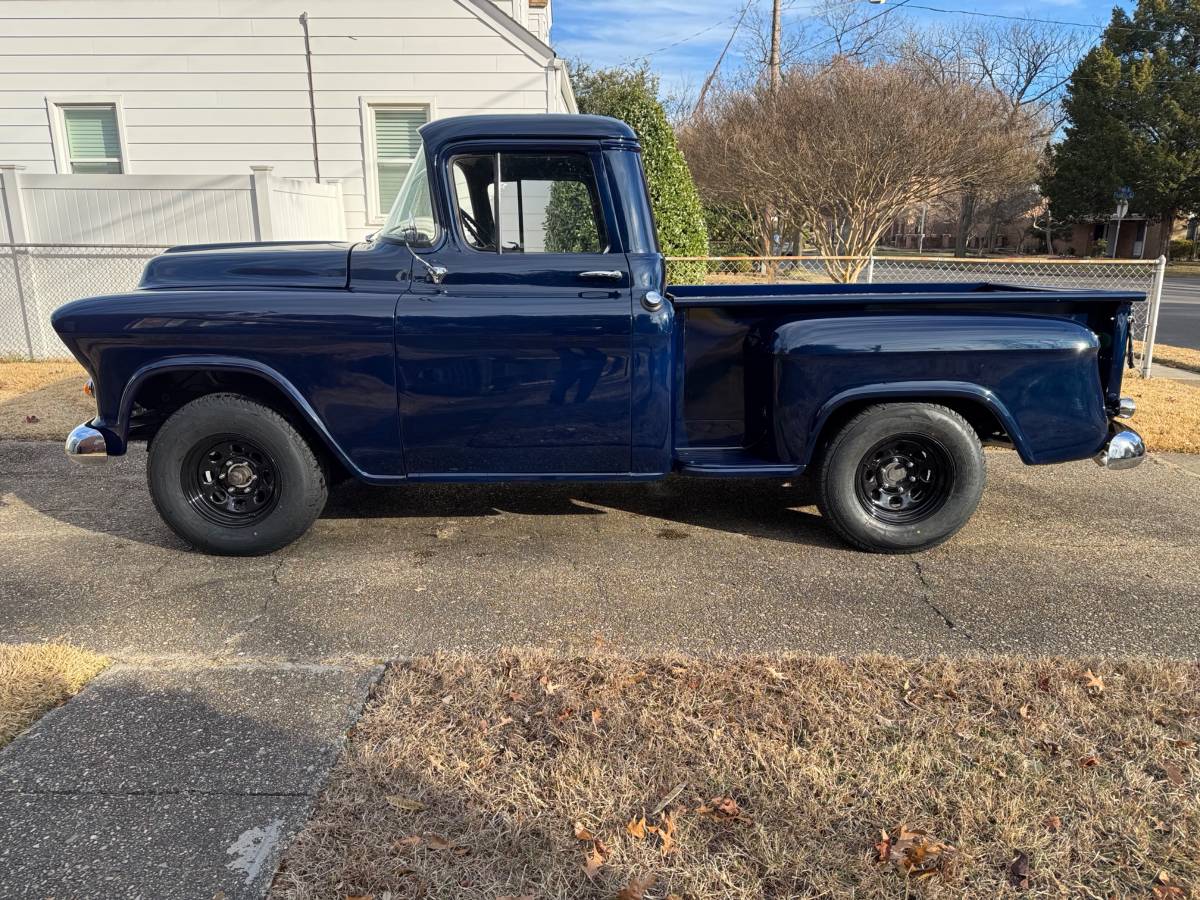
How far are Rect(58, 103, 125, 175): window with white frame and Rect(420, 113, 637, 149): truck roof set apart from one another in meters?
9.30

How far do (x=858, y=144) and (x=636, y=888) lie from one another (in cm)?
1484

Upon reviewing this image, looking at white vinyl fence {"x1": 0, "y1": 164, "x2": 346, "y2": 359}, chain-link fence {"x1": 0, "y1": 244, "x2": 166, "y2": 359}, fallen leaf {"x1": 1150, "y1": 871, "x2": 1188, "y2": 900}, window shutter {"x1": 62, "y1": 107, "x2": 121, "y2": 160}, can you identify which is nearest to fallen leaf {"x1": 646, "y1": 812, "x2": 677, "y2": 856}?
fallen leaf {"x1": 1150, "y1": 871, "x2": 1188, "y2": 900}

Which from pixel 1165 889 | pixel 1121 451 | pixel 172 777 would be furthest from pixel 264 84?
pixel 1165 889

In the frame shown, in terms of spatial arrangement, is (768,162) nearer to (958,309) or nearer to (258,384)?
(958,309)

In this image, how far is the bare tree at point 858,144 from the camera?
1437 centimetres

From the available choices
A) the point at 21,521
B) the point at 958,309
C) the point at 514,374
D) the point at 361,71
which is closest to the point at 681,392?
the point at 514,374

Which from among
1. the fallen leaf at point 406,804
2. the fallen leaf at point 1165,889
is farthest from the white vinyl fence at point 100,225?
the fallen leaf at point 1165,889

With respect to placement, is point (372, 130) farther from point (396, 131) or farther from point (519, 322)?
point (519, 322)

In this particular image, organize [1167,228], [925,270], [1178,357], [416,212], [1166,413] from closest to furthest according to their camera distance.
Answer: [416,212], [1166,413], [1178,357], [925,270], [1167,228]

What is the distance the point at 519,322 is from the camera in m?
4.08

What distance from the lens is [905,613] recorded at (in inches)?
151

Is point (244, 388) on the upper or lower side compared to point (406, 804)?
upper

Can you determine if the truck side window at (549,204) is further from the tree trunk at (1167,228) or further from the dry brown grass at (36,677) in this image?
the tree trunk at (1167,228)

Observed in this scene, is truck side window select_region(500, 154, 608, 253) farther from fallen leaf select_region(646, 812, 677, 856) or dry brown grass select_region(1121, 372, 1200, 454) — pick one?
dry brown grass select_region(1121, 372, 1200, 454)
